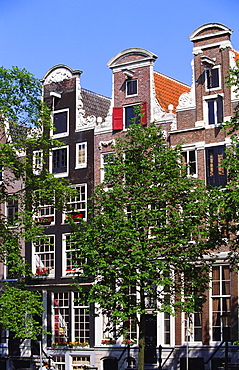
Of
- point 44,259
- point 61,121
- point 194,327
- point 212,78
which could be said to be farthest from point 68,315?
point 212,78

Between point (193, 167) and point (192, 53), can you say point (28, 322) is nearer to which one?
point (193, 167)

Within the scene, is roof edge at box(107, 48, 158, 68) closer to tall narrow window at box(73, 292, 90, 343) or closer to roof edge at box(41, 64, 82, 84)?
roof edge at box(41, 64, 82, 84)

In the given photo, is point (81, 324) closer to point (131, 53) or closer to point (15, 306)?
point (15, 306)

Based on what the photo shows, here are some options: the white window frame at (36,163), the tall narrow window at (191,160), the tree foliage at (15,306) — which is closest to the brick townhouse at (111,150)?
the tall narrow window at (191,160)

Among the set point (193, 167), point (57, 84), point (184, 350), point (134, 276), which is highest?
point (57, 84)

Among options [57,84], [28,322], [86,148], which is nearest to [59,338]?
[28,322]

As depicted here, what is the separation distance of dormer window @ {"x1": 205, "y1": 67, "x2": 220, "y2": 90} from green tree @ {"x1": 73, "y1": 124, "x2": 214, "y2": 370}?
5.84 meters

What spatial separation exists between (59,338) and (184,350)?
323 inches

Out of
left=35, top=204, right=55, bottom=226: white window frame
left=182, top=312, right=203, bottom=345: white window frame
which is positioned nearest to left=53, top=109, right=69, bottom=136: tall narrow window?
left=35, top=204, right=55, bottom=226: white window frame

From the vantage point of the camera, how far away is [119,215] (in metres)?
33.5

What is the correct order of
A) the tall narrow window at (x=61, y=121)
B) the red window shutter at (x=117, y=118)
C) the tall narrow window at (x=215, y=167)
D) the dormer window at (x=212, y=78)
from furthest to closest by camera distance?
the tall narrow window at (x=61, y=121), the red window shutter at (x=117, y=118), the dormer window at (x=212, y=78), the tall narrow window at (x=215, y=167)

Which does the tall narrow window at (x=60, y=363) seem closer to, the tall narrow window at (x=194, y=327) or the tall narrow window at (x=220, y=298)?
the tall narrow window at (x=194, y=327)

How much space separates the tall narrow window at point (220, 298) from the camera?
37188mm

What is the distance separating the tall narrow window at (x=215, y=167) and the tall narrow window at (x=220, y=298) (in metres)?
4.01
